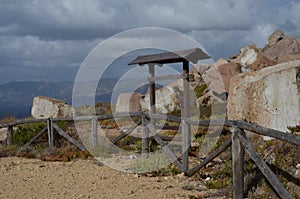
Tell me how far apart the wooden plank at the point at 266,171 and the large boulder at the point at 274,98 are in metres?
4.32

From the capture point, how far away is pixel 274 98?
35.1ft

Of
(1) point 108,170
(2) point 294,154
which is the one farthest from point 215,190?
(1) point 108,170

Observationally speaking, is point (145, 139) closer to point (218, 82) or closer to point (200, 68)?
point (218, 82)

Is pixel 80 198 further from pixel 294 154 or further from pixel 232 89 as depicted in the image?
pixel 232 89

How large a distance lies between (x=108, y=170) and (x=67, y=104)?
14.2 metres

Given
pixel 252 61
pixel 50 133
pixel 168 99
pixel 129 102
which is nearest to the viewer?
pixel 50 133

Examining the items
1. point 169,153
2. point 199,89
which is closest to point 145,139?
point 169,153

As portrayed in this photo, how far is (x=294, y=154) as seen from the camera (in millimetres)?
7711

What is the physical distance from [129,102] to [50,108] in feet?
15.4

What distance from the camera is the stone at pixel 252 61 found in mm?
25125

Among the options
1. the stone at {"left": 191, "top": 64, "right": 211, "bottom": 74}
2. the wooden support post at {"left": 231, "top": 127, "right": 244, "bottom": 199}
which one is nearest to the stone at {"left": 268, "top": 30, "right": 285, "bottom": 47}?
the stone at {"left": 191, "top": 64, "right": 211, "bottom": 74}

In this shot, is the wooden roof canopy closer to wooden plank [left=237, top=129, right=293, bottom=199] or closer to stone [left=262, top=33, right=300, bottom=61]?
wooden plank [left=237, top=129, right=293, bottom=199]

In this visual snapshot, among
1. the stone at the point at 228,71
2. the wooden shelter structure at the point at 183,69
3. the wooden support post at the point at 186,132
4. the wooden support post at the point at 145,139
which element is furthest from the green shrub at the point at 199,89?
the wooden support post at the point at 186,132

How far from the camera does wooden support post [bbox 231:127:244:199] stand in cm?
664
